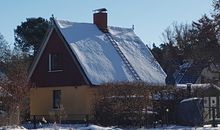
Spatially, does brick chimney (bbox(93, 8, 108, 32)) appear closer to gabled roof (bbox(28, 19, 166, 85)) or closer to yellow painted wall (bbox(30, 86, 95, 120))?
gabled roof (bbox(28, 19, 166, 85))

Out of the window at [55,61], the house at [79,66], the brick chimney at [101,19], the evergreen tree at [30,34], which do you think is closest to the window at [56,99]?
the house at [79,66]

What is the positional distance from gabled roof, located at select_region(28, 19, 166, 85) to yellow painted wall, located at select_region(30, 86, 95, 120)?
1502 millimetres

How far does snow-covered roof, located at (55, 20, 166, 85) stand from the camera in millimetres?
41875

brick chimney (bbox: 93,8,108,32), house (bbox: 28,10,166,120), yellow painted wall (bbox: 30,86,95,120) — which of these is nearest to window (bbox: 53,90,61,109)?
house (bbox: 28,10,166,120)

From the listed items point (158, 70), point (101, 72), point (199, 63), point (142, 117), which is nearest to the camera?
point (142, 117)

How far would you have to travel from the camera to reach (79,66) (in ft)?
136

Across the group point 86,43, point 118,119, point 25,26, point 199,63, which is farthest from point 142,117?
point 25,26

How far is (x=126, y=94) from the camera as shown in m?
31.9

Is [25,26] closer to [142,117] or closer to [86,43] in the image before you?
[86,43]

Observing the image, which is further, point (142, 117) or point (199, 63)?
point (199, 63)

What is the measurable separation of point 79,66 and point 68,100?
9.18ft

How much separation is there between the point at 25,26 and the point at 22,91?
4403cm

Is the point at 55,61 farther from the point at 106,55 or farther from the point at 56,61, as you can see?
the point at 106,55

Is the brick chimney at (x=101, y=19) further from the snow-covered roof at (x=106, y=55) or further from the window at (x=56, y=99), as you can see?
the window at (x=56, y=99)
